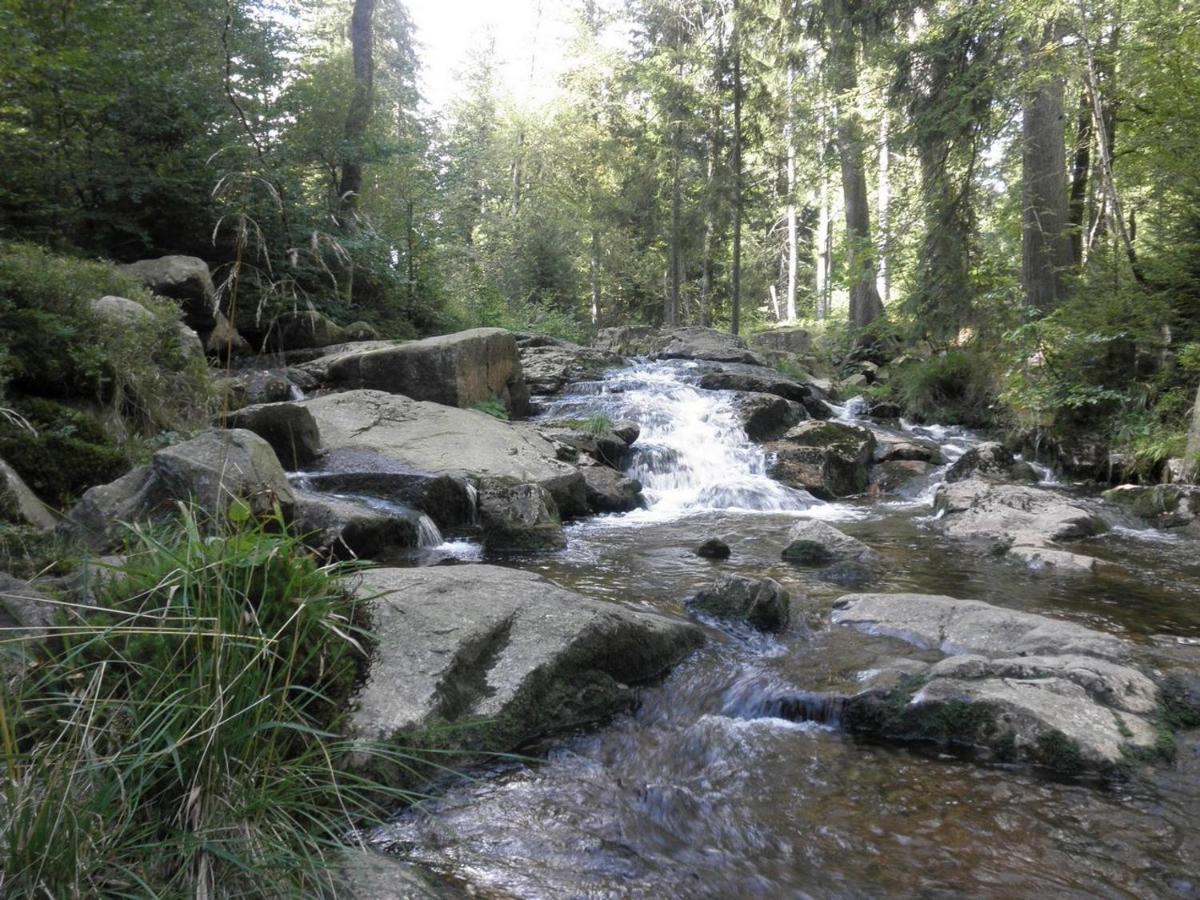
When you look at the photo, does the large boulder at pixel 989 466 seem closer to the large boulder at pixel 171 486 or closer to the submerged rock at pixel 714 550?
the submerged rock at pixel 714 550

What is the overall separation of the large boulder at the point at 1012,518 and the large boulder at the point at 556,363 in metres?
8.12

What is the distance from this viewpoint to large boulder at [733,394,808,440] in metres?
13.0

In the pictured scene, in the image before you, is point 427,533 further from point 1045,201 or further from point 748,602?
point 1045,201

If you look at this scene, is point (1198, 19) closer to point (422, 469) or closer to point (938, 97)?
point (938, 97)

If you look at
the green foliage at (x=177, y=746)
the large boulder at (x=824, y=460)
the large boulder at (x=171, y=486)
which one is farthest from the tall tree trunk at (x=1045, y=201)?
the green foliage at (x=177, y=746)

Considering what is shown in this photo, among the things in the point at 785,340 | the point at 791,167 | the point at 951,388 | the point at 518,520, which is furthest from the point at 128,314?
the point at 791,167

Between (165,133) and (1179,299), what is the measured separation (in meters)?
14.8

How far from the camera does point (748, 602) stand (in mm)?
5305

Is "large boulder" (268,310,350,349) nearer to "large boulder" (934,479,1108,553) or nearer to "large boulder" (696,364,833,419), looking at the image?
"large boulder" (696,364,833,419)

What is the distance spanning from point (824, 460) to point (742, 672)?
7535 mm

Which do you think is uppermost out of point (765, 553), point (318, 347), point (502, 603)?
point (318, 347)

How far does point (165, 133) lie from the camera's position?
1195 centimetres

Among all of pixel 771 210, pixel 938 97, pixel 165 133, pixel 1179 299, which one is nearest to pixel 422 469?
pixel 165 133

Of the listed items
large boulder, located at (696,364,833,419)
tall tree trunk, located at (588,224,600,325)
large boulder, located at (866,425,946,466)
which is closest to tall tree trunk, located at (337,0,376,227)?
large boulder, located at (696,364,833,419)
